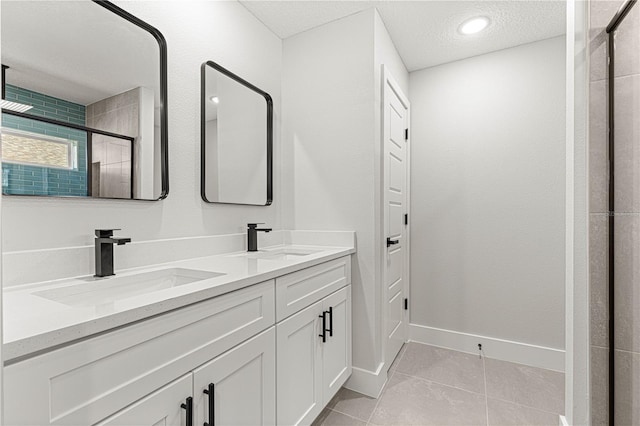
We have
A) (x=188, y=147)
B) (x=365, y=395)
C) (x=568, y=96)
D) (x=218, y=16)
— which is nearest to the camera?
(x=568, y=96)

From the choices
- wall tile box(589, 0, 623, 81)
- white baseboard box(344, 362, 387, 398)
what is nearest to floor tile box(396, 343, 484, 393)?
white baseboard box(344, 362, 387, 398)

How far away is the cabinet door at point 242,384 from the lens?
0.97 metres

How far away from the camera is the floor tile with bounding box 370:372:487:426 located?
174 cm

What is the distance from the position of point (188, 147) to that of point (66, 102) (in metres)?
0.52

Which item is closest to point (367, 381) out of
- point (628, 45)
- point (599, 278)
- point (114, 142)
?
point (599, 278)

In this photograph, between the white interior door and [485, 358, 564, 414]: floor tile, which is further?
the white interior door

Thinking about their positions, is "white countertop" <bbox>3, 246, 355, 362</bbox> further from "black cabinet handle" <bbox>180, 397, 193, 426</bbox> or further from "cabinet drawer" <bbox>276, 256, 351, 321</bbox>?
"black cabinet handle" <bbox>180, 397, 193, 426</bbox>

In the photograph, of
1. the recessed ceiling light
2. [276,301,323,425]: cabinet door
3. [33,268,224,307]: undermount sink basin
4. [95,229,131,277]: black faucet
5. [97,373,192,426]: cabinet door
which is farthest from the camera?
the recessed ceiling light

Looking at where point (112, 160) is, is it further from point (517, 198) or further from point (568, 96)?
point (517, 198)

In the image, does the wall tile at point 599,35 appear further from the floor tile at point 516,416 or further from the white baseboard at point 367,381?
the white baseboard at point 367,381

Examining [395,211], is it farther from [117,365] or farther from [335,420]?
[117,365]

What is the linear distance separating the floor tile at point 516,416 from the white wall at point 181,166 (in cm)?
171

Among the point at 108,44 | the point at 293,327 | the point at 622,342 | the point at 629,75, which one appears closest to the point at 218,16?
the point at 108,44

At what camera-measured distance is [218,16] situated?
1.78 m
